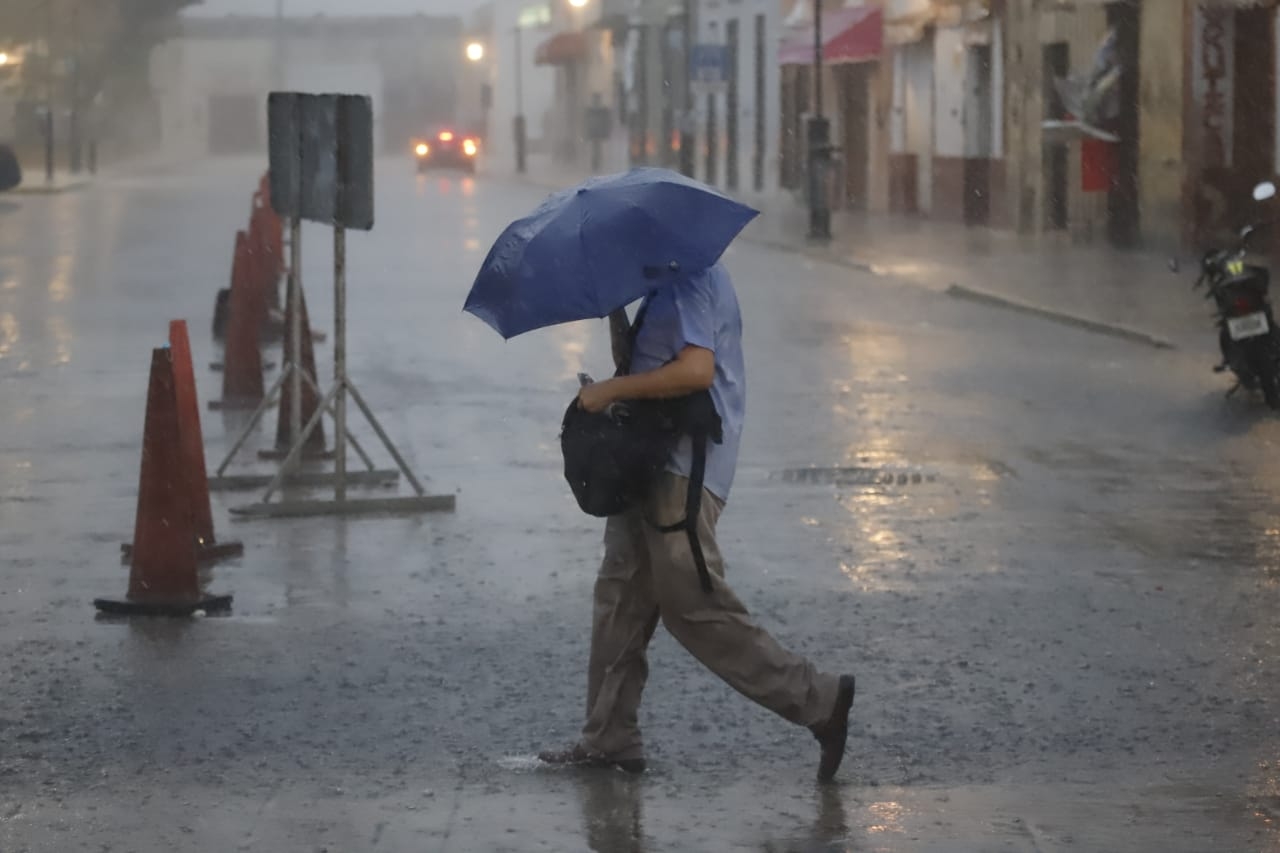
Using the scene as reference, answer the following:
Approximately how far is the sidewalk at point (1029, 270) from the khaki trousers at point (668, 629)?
1233 cm

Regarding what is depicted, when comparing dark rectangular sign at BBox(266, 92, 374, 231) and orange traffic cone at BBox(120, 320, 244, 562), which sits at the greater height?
dark rectangular sign at BBox(266, 92, 374, 231)

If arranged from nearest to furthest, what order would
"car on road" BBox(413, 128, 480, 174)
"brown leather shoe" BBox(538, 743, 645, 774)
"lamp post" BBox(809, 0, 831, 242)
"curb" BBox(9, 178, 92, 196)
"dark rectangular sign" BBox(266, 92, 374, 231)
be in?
"brown leather shoe" BBox(538, 743, 645, 774), "dark rectangular sign" BBox(266, 92, 374, 231), "lamp post" BBox(809, 0, 831, 242), "curb" BBox(9, 178, 92, 196), "car on road" BBox(413, 128, 480, 174)

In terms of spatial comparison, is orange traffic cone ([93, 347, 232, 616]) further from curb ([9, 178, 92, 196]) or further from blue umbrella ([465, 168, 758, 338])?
curb ([9, 178, 92, 196])

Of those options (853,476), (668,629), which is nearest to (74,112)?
(853,476)

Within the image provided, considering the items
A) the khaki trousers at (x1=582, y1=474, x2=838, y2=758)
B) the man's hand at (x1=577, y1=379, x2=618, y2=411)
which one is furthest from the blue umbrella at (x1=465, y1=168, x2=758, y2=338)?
the khaki trousers at (x1=582, y1=474, x2=838, y2=758)

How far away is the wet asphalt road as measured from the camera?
5.95 metres

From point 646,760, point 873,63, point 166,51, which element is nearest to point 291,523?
point 646,760

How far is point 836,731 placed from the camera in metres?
6.17

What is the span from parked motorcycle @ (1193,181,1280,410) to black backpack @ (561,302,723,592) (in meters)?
9.06

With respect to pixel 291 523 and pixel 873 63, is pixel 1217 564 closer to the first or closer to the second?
pixel 291 523

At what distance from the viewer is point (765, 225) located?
37719mm

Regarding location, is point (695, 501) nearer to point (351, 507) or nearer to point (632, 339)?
point (632, 339)

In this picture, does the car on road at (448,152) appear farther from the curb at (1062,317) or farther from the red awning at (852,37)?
the curb at (1062,317)

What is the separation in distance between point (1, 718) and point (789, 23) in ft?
142
